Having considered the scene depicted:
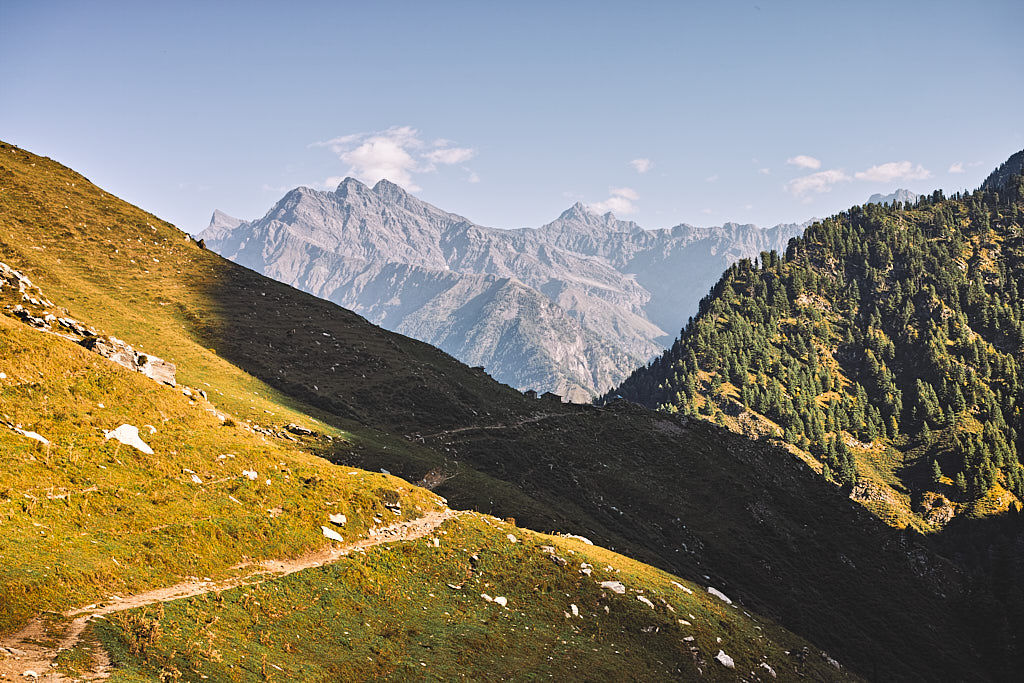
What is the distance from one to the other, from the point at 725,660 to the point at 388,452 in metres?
38.7

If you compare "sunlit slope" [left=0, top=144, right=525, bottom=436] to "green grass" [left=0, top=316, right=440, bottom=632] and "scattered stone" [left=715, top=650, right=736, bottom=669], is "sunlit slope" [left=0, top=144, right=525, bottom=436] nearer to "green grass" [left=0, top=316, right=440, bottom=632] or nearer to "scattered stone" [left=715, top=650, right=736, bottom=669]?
"green grass" [left=0, top=316, right=440, bottom=632]

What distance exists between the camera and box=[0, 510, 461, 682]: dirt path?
17.1 meters

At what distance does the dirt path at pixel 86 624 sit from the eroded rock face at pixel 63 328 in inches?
922

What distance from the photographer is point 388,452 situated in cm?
6556

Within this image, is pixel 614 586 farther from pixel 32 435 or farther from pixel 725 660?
pixel 32 435

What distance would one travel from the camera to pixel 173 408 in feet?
129

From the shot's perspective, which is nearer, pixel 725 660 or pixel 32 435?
pixel 32 435

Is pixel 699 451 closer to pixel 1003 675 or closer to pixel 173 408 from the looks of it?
pixel 1003 675

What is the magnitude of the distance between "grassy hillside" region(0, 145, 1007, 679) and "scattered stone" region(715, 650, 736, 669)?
8.25 meters

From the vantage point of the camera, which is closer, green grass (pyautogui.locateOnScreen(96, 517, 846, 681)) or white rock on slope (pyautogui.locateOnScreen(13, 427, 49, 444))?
green grass (pyautogui.locateOnScreen(96, 517, 846, 681))

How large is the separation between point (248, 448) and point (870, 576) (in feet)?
284

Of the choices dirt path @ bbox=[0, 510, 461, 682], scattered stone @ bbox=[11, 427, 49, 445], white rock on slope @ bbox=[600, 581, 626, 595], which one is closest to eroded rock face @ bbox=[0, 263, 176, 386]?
scattered stone @ bbox=[11, 427, 49, 445]

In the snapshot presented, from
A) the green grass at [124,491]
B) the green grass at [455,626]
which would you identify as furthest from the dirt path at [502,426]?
the green grass at [124,491]

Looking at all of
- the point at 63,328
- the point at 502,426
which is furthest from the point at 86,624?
the point at 502,426
